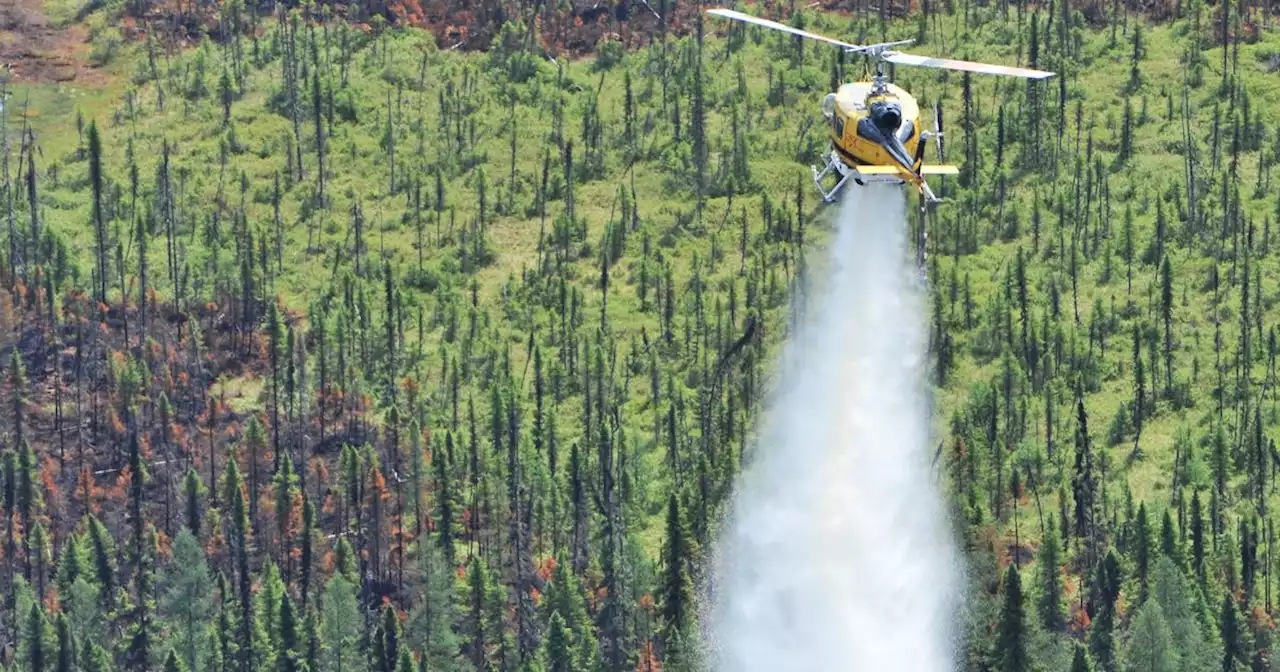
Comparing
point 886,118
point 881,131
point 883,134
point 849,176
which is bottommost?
point 849,176

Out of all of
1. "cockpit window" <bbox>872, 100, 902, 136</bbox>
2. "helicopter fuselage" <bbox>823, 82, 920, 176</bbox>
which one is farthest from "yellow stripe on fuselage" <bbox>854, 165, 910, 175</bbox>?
"cockpit window" <bbox>872, 100, 902, 136</bbox>

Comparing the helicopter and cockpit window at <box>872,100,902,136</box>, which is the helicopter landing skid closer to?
the helicopter

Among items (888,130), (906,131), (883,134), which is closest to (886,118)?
(888,130)

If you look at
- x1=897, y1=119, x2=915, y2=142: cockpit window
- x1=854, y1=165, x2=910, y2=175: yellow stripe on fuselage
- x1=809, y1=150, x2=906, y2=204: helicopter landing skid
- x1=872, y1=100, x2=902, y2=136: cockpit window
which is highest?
x1=872, y1=100, x2=902, y2=136: cockpit window

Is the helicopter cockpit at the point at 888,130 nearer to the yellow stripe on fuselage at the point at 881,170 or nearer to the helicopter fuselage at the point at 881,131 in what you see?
the helicopter fuselage at the point at 881,131

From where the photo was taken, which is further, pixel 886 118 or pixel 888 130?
pixel 888 130

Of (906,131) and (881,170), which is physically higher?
(906,131)

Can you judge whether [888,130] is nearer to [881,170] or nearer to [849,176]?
[881,170]
